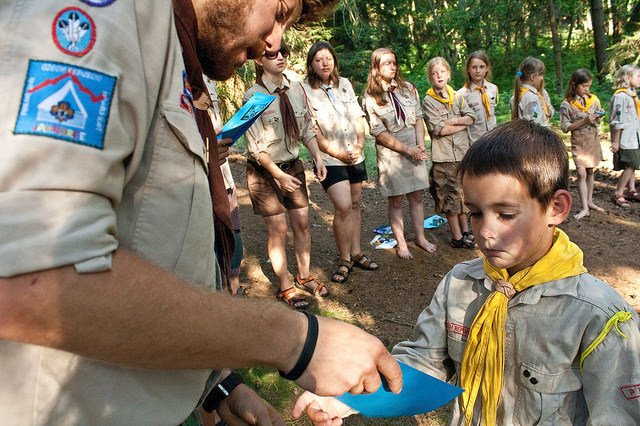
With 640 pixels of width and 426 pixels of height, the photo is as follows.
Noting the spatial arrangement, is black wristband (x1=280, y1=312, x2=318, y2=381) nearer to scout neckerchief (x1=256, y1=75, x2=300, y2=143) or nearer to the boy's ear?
the boy's ear

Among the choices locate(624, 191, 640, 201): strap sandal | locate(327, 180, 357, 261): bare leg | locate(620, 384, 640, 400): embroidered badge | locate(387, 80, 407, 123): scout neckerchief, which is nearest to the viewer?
locate(620, 384, 640, 400): embroidered badge

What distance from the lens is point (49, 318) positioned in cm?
82

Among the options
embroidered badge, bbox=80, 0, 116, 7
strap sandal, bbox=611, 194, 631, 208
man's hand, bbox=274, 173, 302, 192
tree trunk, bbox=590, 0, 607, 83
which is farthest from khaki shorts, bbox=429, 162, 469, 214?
tree trunk, bbox=590, 0, 607, 83

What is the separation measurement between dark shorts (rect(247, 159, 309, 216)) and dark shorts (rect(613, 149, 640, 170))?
522 cm

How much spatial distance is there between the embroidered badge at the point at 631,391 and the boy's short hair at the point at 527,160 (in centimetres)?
66

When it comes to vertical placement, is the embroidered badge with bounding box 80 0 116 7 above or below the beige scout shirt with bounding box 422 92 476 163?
above

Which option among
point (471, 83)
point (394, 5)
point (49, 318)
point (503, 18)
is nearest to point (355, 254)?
point (471, 83)

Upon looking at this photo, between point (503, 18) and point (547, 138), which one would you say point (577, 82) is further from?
point (503, 18)

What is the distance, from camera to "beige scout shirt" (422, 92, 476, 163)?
655cm

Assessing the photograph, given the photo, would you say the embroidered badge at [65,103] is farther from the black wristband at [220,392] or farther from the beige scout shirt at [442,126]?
the beige scout shirt at [442,126]

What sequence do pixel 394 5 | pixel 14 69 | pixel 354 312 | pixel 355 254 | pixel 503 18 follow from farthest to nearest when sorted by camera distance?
pixel 503 18 < pixel 394 5 < pixel 355 254 < pixel 354 312 < pixel 14 69

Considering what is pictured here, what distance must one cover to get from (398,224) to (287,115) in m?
2.02

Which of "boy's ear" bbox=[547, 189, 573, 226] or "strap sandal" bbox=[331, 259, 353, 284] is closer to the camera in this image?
"boy's ear" bbox=[547, 189, 573, 226]

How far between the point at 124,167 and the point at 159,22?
0.29m
